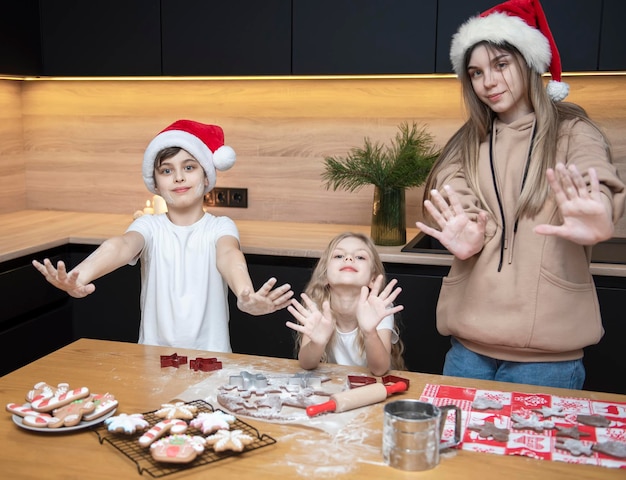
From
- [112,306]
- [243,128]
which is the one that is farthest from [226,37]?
[112,306]

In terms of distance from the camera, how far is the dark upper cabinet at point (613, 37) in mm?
2312

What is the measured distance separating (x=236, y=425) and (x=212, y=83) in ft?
6.74

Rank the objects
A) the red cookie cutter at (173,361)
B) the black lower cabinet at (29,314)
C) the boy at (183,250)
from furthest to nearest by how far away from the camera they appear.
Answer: the black lower cabinet at (29,314) → the boy at (183,250) → the red cookie cutter at (173,361)

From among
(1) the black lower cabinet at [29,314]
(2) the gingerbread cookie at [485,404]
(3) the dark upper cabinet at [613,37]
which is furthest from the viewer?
(1) the black lower cabinet at [29,314]

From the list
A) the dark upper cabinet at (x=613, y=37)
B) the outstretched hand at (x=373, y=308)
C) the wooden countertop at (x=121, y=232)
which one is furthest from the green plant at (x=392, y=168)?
the outstretched hand at (x=373, y=308)

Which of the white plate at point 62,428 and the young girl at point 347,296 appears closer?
the white plate at point 62,428

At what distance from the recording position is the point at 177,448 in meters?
1.11

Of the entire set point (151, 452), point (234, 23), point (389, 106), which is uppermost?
point (234, 23)

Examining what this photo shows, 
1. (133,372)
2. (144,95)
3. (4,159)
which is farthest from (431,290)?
(4,159)

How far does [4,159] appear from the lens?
10.5 feet

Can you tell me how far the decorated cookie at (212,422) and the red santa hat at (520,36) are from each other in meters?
1.00

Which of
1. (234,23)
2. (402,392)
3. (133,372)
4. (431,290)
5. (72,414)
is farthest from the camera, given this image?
(234,23)

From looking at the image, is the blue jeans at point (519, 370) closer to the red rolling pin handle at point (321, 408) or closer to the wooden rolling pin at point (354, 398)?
the wooden rolling pin at point (354, 398)

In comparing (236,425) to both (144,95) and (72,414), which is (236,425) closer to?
(72,414)
